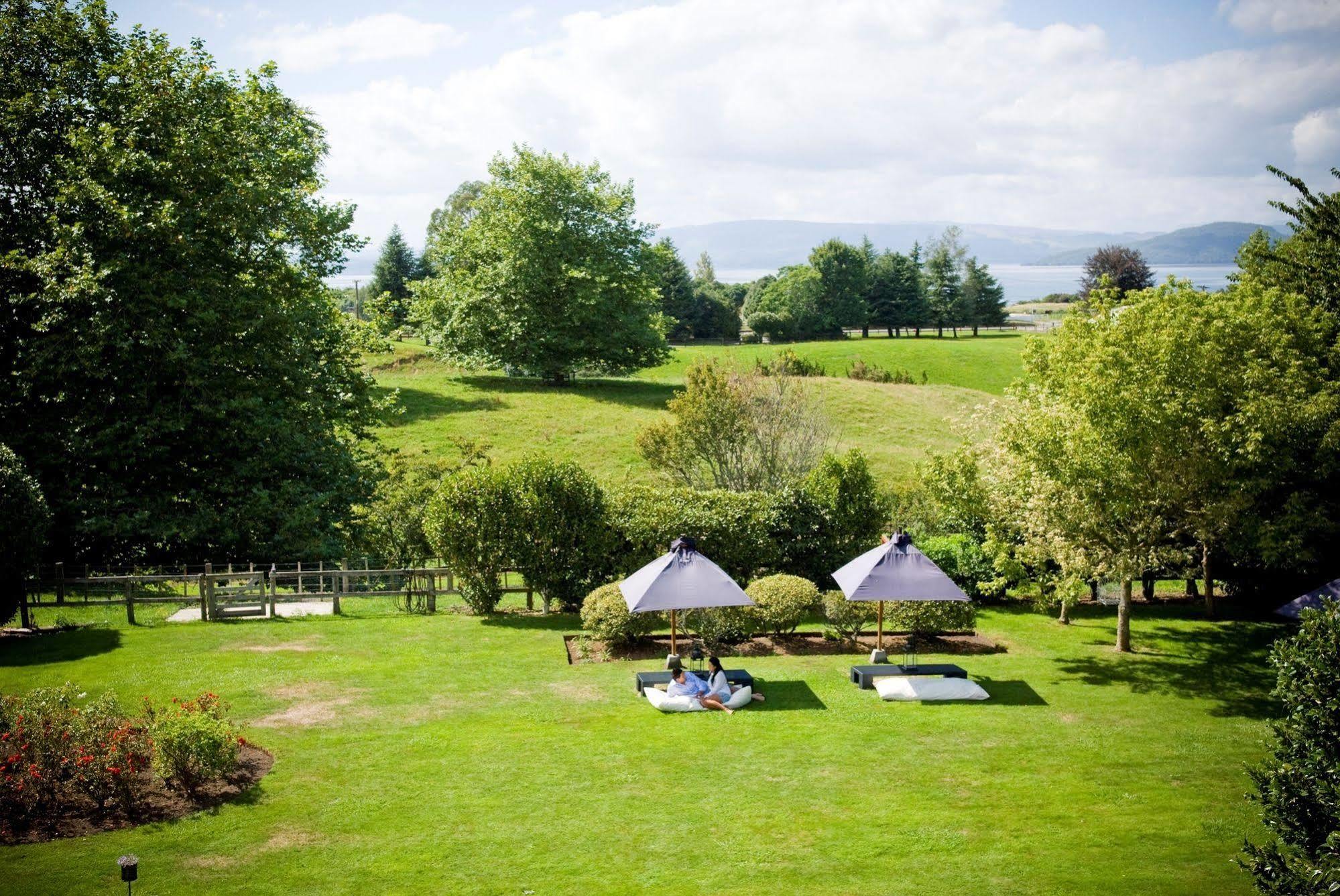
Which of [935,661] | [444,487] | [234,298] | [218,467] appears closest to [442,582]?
[444,487]

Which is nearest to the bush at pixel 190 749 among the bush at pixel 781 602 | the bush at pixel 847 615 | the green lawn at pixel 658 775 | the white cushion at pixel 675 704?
the green lawn at pixel 658 775

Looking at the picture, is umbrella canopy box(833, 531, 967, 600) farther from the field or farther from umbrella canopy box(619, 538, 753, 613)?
the field

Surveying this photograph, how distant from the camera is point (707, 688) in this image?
16.2 metres

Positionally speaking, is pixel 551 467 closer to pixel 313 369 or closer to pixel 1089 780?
pixel 313 369

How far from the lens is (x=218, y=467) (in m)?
25.9

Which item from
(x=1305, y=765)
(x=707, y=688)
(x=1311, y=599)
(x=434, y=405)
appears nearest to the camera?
(x=1305, y=765)

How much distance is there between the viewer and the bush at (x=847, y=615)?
66.6ft

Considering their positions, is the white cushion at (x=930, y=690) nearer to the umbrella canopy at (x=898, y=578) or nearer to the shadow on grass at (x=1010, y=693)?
the shadow on grass at (x=1010, y=693)

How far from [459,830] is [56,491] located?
1878 cm

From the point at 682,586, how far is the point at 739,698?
93.6 inches

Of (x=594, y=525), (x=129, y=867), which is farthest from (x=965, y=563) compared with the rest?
(x=129, y=867)

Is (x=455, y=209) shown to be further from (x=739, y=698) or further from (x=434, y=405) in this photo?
(x=739, y=698)

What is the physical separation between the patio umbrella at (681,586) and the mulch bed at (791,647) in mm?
1877

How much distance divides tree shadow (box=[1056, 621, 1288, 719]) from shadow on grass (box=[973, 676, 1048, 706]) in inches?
61.3
